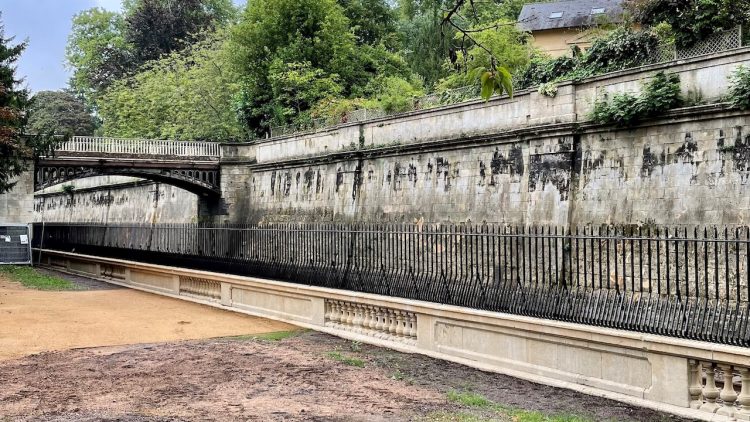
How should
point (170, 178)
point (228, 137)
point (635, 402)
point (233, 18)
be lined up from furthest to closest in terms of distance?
point (233, 18) < point (228, 137) < point (170, 178) < point (635, 402)

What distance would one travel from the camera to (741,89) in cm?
1305

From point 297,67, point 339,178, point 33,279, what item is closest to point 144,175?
point 297,67

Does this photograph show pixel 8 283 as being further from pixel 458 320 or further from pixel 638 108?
→ pixel 638 108

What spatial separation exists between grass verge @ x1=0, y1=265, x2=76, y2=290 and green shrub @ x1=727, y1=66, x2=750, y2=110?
56.7 ft

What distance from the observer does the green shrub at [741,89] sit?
12945 millimetres

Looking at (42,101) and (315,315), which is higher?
(42,101)

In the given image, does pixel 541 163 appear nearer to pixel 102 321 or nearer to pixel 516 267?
pixel 516 267

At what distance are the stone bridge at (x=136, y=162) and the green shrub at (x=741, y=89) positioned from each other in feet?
79.4

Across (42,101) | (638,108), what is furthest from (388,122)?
(42,101)

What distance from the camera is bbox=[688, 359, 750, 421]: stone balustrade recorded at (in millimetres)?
6246

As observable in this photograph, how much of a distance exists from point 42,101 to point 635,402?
68.5 meters

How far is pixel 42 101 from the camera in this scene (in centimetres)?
6500

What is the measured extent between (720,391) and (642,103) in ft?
31.7

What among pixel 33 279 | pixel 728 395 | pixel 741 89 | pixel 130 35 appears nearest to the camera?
pixel 728 395
